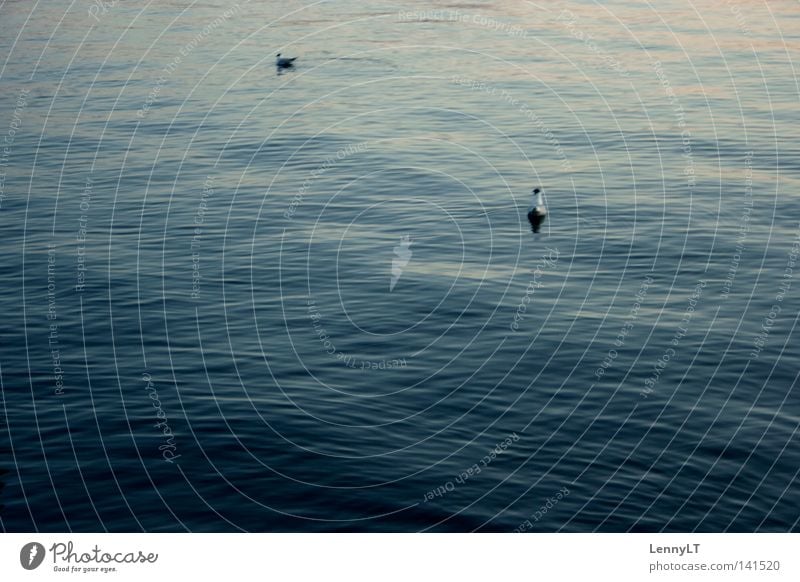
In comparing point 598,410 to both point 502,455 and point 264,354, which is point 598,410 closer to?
point 502,455

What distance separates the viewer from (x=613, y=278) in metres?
37.9

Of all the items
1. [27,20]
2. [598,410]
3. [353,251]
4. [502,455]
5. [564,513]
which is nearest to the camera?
[564,513]

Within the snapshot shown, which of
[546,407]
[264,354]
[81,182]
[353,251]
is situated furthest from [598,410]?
[81,182]

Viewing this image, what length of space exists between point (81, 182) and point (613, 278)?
24.7 metres

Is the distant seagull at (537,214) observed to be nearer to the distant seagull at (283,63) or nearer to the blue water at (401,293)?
the blue water at (401,293)
